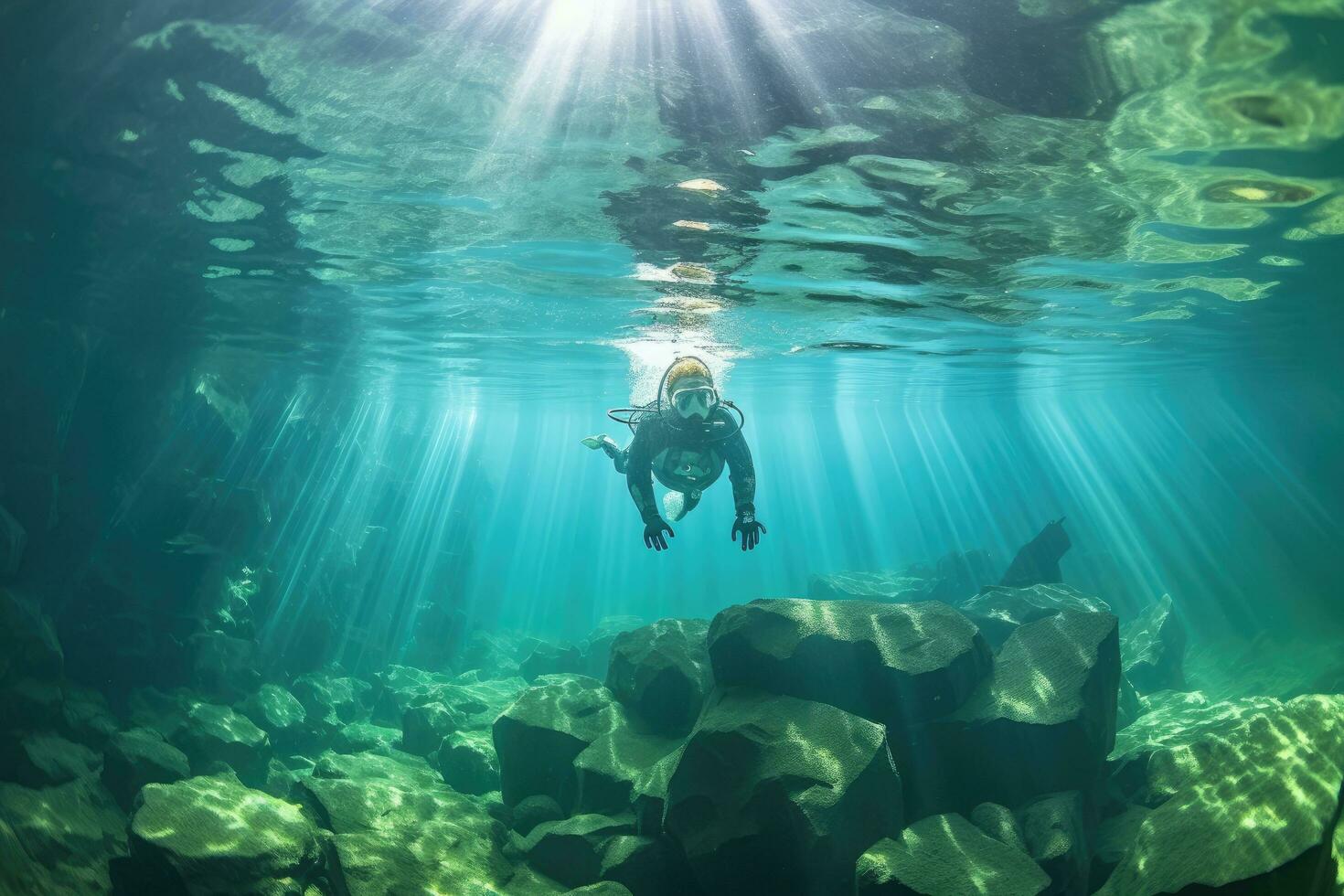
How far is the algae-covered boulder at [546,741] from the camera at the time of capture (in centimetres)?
862

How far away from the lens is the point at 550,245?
1170 centimetres

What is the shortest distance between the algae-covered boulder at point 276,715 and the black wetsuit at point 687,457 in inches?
478

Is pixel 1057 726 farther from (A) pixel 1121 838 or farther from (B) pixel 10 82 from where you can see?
(B) pixel 10 82

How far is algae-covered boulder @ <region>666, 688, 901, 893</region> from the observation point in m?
5.50

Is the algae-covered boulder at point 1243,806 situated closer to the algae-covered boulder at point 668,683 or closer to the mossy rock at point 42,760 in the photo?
the algae-covered boulder at point 668,683

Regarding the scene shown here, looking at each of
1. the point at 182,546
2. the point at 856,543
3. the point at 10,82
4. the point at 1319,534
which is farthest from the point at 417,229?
the point at 856,543

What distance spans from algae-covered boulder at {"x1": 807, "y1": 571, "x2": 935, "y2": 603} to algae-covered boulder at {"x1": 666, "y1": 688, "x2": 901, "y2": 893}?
18124mm

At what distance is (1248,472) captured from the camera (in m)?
27.6

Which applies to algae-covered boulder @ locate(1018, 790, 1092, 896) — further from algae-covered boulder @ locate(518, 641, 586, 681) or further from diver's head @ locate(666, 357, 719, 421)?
algae-covered boulder @ locate(518, 641, 586, 681)

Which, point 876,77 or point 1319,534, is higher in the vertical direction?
point 876,77

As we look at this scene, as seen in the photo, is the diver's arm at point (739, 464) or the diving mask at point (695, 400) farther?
the diver's arm at point (739, 464)

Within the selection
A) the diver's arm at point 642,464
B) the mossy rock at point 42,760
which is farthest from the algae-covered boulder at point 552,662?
the diver's arm at point 642,464

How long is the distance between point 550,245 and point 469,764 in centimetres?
930

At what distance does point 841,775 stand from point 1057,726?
2.79 m
